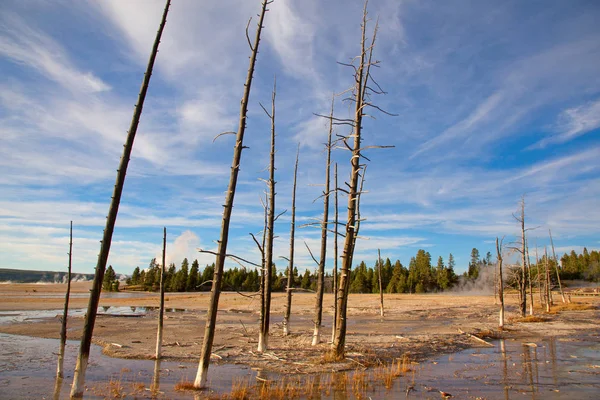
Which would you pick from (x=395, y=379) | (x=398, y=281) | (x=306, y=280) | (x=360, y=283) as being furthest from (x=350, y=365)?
(x=306, y=280)

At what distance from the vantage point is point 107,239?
9547 mm

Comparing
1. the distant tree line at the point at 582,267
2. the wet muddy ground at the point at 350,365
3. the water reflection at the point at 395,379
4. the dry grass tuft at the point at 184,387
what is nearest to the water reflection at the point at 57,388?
the water reflection at the point at 395,379

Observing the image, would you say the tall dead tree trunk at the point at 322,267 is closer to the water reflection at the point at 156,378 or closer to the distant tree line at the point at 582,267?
the water reflection at the point at 156,378

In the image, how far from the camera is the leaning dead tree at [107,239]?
355 inches

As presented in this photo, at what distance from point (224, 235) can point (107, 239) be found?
3.07 meters

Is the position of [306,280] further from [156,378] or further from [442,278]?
[156,378]

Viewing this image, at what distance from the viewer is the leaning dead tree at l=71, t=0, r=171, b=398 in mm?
9023

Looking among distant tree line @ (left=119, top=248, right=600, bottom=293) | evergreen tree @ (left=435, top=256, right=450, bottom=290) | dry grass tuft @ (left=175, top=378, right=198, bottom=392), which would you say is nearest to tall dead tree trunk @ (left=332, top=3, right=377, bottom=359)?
dry grass tuft @ (left=175, top=378, right=198, bottom=392)

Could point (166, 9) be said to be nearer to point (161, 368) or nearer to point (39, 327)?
point (161, 368)

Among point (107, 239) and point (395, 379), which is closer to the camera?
point (107, 239)

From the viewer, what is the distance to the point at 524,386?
11.5m

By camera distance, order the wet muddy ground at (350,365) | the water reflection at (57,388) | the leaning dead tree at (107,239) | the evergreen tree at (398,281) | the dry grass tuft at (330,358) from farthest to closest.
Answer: the evergreen tree at (398,281), the dry grass tuft at (330,358), the wet muddy ground at (350,365), the water reflection at (57,388), the leaning dead tree at (107,239)

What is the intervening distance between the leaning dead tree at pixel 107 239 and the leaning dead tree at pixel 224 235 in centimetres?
279

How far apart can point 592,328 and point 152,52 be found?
117 feet
